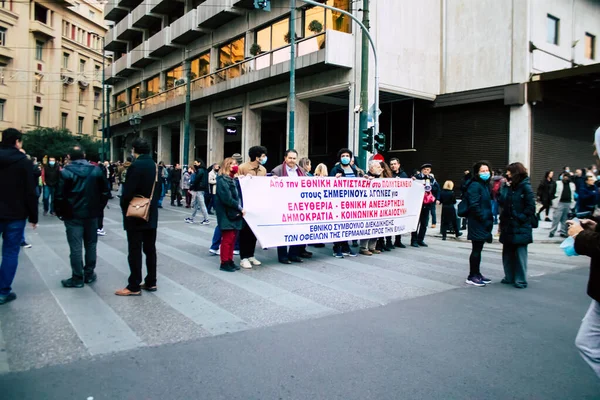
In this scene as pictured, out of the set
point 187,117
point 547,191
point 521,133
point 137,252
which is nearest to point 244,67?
point 187,117

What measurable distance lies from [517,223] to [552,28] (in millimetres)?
18170

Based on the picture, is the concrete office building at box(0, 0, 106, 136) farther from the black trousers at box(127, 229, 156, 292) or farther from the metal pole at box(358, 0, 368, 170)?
the black trousers at box(127, 229, 156, 292)

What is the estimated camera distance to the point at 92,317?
16.3 feet

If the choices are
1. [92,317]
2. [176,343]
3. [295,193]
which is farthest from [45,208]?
[176,343]

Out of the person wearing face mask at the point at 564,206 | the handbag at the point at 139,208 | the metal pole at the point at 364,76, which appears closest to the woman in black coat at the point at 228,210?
the handbag at the point at 139,208

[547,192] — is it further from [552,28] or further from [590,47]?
[590,47]

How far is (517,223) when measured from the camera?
6.71 m

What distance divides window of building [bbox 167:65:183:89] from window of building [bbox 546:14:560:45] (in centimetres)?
2280

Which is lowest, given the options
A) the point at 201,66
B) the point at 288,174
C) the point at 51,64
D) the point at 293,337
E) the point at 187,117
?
the point at 293,337

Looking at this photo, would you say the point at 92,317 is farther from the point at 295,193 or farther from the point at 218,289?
the point at 295,193

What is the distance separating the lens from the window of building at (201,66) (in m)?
29.7

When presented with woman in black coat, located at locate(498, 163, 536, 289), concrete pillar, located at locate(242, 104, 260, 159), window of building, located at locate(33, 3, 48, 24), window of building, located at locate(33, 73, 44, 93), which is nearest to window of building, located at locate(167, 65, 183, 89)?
concrete pillar, located at locate(242, 104, 260, 159)

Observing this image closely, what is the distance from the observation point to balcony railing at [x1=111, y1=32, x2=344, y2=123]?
20.0 metres

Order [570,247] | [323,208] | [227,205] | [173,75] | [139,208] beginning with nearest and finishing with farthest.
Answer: [570,247] → [139,208] → [227,205] → [323,208] → [173,75]
